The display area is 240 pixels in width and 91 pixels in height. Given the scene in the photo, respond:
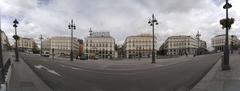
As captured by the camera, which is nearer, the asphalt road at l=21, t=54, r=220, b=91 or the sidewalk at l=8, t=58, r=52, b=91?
the asphalt road at l=21, t=54, r=220, b=91

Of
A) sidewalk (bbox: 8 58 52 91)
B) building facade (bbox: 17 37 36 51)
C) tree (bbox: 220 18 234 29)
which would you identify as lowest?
sidewalk (bbox: 8 58 52 91)

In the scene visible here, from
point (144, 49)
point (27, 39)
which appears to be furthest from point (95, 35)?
point (27, 39)

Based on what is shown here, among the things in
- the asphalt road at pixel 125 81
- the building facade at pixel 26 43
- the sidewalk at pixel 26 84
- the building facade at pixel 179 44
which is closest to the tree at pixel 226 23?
the asphalt road at pixel 125 81

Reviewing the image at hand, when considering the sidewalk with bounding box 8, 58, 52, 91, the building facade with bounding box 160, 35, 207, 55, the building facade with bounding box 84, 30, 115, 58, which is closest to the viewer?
the sidewalk with bounding box 8, 58, 52, 91

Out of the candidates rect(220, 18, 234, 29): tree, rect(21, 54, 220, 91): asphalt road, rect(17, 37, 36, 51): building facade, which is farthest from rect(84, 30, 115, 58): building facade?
rect(220, 18, 234, 29): tree

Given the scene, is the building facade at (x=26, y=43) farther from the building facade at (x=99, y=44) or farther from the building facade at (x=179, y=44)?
the building facade at (x=179, y=44)

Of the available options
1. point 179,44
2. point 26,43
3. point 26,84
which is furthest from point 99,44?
point 26,84

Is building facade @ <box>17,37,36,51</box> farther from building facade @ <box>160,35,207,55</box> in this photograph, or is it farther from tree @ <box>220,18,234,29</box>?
tree @ <box>220,18,234,29</box>

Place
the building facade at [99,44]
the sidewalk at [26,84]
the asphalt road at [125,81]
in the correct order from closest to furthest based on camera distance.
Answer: the asphalt road at [125,81], the sidewalk at [26,84], the building facade at [99,44]

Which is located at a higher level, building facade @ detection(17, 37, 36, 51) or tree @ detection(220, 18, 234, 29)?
building facade @ detection(17, 37, 36, 51)

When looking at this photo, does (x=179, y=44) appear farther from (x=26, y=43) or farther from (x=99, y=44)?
(x=26, y=43)

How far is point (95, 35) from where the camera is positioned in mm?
157000

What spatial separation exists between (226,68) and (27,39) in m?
188

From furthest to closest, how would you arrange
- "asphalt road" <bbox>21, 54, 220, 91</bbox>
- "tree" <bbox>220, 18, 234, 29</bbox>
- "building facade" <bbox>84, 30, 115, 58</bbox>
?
"building facade" <bbox>84, 30, 115, 58</bbox>
"tree" <bbox>220, 18, 234, 29</bbox>
"asphalt road" <bbox>21, 54, 220, 91</bbox>
